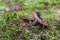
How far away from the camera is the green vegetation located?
265cm

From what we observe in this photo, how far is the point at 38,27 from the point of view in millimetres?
2877

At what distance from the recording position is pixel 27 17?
3.09 metres

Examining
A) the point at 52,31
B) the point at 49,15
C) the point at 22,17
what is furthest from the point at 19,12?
the point at 52,31

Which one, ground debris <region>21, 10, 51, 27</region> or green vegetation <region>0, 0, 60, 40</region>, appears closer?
green vegetation <region>0, 0, 60, 40</region>

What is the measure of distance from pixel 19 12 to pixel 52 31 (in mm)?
717

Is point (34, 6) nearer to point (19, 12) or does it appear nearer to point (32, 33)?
point (19, 12)

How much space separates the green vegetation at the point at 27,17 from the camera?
265 cm

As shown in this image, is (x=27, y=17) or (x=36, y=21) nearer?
(x=36, y=21)

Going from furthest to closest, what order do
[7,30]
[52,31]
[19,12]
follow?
[19,12], [52,31], [7,30]

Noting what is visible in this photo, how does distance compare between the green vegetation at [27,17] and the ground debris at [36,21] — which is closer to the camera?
the green vegetation at [27,17]

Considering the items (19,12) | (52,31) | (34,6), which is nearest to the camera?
(52,31)

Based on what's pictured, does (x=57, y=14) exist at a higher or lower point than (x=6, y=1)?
lower

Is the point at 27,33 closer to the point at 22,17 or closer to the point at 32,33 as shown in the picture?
the point at 32,33

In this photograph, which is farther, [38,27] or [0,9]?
[0,9]
